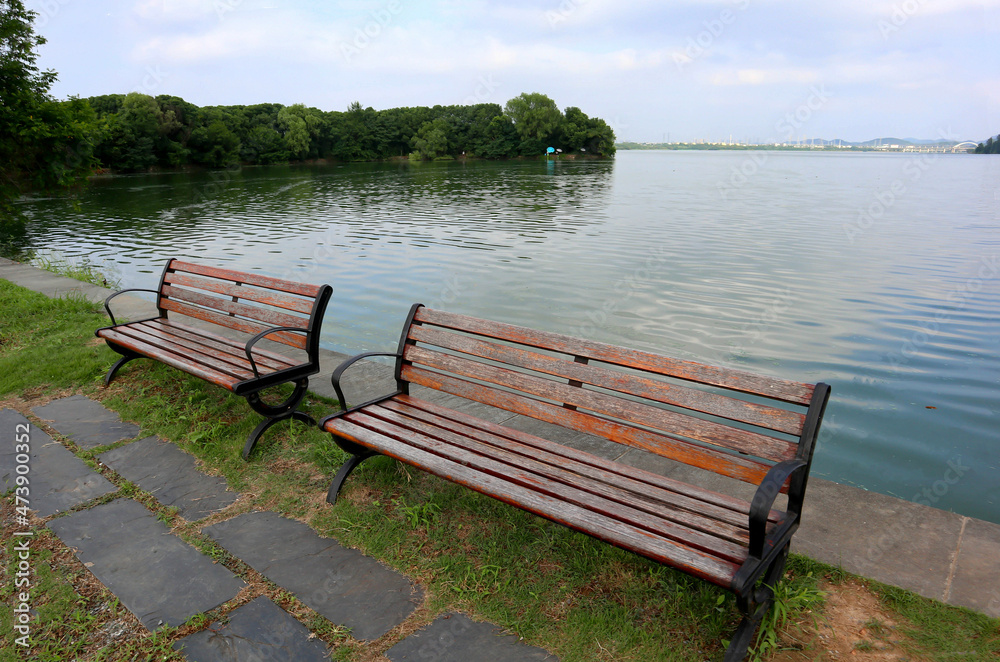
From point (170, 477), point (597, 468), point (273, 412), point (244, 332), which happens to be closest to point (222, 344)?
point (244, 332)

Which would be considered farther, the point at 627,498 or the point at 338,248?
the point at 338,248

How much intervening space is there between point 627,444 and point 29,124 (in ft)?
61.7

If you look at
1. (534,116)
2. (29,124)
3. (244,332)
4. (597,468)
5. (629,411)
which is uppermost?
(534,116)

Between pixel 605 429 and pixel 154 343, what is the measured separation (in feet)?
12.1

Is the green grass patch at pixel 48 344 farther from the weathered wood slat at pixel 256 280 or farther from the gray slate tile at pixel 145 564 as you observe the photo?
the gray slate tile at pixel 145 564

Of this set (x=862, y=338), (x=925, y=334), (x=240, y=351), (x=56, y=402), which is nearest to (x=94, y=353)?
(x=56, y=402)

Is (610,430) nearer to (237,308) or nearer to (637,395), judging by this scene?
(637,395)

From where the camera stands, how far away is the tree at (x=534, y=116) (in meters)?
106

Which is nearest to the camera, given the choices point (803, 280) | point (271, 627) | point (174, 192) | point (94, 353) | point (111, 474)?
point (271, 627)

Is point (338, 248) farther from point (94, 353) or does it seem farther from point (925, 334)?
point (925, 334)

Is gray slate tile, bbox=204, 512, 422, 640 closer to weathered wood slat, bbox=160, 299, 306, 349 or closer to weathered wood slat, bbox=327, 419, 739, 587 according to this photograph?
weathered wood slat, bbox=327, 419, 739, 587

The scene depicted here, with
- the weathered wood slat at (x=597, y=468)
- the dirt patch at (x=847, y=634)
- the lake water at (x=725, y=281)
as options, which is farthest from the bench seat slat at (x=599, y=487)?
the lake water at (x=725, y=281)

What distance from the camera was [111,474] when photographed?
355cm

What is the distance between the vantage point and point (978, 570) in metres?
2.52
